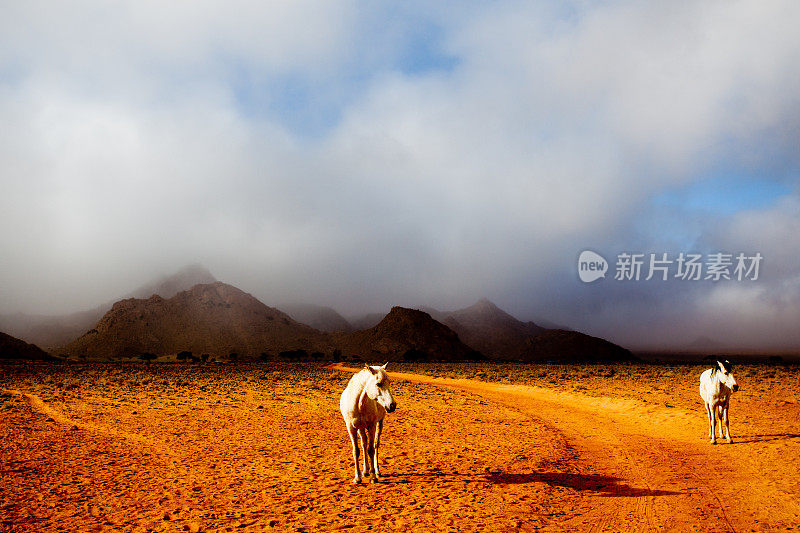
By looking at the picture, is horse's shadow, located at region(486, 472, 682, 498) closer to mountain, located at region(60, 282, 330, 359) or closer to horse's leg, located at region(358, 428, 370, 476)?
horse's leg, located at region(358, 428, 370, 476)

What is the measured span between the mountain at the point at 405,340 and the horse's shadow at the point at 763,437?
471 feet

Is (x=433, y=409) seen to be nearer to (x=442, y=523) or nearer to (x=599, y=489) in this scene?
(x=599, y=489)

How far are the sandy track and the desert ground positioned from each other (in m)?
0.05

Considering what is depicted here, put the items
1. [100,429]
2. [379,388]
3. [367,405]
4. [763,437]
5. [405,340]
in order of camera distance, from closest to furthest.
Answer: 1. [379,388]
2. [367,405]
3. [763,437]
4. [100,429]
5. [405,340]

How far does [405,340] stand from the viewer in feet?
582

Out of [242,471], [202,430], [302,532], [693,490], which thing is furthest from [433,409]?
[302,532]

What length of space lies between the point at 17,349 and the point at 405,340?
11868 cm

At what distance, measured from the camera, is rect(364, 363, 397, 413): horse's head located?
921 centimetres

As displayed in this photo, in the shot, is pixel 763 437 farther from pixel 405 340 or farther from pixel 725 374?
pixel 405 340

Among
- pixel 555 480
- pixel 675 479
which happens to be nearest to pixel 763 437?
pixel 675 479

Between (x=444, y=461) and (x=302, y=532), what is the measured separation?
606 centimetres

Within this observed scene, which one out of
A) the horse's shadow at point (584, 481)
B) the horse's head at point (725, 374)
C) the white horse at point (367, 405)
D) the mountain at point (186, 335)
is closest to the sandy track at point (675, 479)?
the horse's shadow at point (584, 481)

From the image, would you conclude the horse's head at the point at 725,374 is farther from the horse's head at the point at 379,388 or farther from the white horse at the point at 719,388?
the horse's head at the point at 379,388

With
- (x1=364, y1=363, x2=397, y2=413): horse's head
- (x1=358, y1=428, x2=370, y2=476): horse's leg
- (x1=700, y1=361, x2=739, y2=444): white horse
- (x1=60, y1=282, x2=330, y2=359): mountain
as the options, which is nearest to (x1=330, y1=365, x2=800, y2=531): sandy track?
(x1=700, y1=361, x2=739, y2=444): white horse
